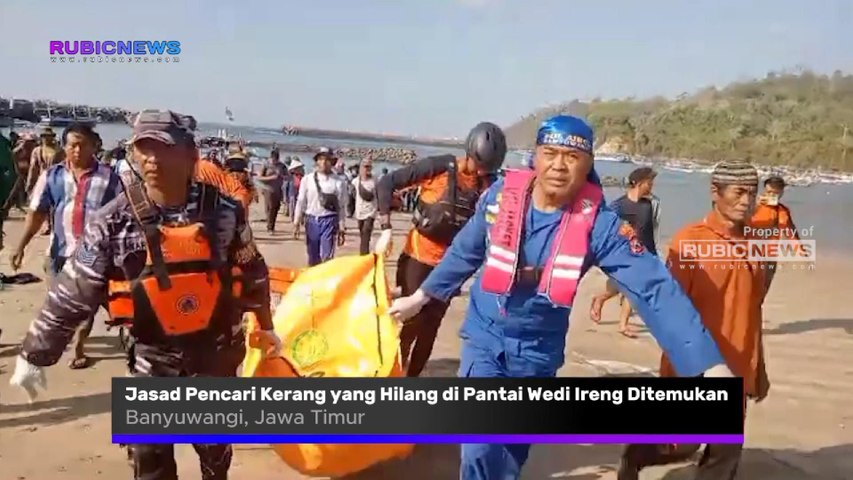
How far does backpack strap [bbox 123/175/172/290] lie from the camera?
2535 mm

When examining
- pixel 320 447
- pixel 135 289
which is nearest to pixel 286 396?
pixel 320 447

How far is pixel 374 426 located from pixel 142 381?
941mm

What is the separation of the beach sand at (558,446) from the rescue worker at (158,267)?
1.26 meters

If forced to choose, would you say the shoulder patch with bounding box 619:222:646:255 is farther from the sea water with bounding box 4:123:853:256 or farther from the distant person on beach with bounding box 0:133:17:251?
the sea water with bounding box 4:123:853:256

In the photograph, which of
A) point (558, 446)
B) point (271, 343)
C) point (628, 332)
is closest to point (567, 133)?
point (271, 343)

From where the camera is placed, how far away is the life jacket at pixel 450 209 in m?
4.49

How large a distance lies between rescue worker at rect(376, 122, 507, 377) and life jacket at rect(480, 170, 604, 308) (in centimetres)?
169

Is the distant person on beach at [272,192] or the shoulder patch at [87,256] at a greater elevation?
the shoulder patch at [87,256]

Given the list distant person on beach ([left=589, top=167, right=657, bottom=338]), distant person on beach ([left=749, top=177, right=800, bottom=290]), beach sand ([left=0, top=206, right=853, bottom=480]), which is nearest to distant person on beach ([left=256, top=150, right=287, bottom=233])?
beach sand ([left=0, top=206, right=853, bottom=480])

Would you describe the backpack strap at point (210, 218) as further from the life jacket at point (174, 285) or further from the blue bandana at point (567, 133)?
the blue bandana at point (567, 133)

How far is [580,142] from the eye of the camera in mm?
2646

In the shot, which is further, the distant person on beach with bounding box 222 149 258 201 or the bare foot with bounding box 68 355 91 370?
the distant person on beach with bounding box 222 149 258 201

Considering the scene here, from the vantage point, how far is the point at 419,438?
331 centimetres

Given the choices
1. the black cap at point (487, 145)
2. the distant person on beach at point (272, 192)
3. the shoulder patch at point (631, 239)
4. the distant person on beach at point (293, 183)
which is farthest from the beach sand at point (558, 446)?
the distant person on beach at point (293, 183)
